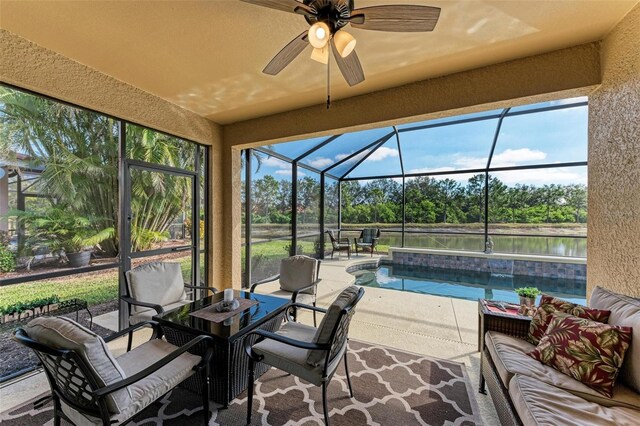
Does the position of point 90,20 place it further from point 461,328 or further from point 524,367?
point 461,328

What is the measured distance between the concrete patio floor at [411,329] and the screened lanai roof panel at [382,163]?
401cm

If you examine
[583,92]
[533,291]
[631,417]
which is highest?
[583,92]

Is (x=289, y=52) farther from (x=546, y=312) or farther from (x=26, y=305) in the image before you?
(x=26, y=305)

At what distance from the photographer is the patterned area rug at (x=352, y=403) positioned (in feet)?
5.57

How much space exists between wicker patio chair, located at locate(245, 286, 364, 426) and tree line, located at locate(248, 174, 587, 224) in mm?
2995

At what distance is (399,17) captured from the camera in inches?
52.7

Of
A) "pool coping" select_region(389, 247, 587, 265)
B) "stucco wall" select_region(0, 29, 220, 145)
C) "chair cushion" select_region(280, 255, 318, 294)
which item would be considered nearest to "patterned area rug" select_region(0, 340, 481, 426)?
"chair cushion" select_region(280, 255, 318, 294)

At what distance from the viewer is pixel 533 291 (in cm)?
250

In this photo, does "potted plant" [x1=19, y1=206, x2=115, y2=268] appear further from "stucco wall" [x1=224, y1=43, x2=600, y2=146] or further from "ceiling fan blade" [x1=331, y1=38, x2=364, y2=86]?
"ceiling fan blade" [x1=331, y1=38, x2=364, y2=86]

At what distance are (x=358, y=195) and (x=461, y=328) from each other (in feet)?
17.9

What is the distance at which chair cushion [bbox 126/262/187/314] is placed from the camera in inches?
95.0

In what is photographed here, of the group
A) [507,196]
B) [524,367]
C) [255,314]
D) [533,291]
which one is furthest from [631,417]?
[507,196]

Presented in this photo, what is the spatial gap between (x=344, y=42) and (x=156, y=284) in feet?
9.00

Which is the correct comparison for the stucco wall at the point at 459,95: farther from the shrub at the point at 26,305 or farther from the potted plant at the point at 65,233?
the shrub at the point at 26,305
